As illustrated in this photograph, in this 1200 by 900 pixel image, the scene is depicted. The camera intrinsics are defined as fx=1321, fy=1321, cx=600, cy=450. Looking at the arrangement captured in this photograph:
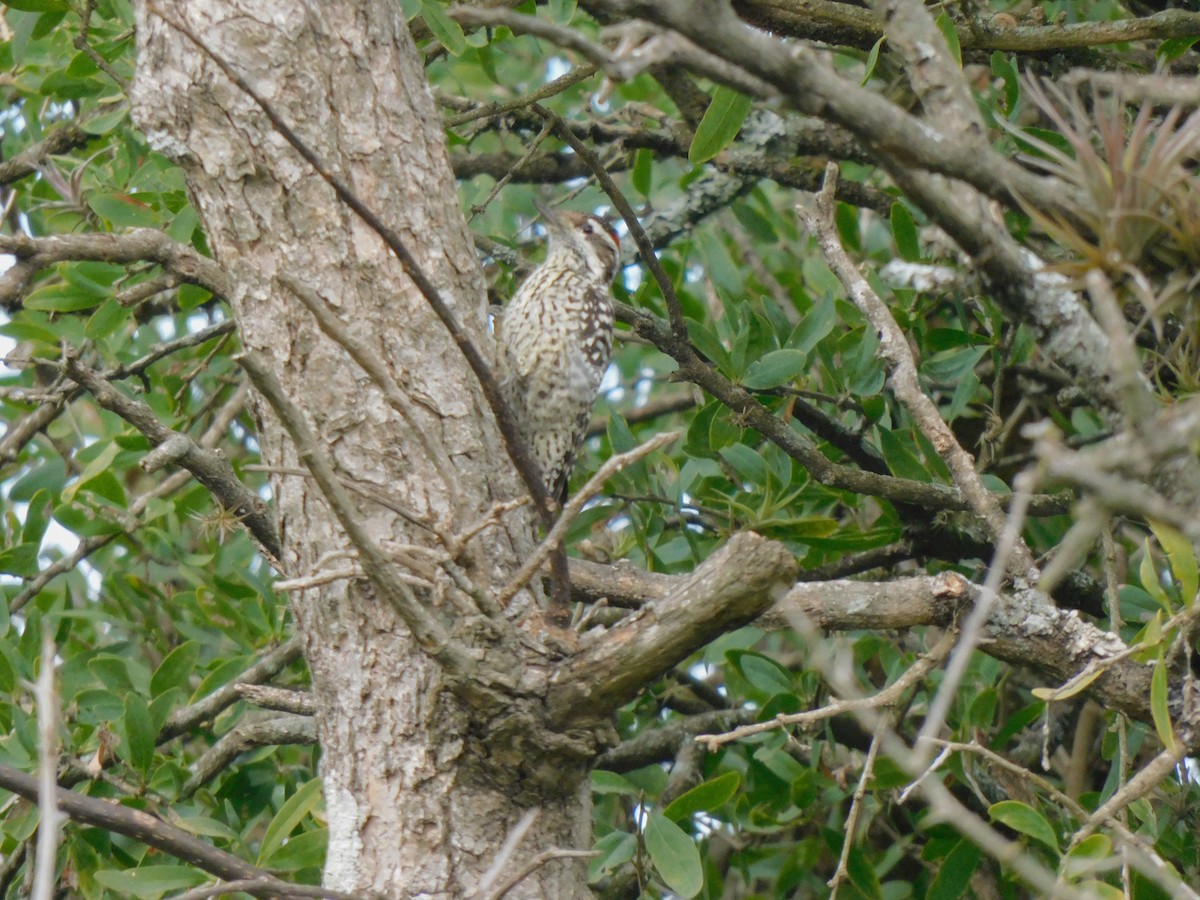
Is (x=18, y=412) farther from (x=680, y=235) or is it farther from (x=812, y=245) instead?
(x=812, y=245)

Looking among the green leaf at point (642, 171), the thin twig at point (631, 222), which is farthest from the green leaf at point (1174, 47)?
the green leaf at point (642, 171)

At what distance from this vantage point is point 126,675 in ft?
10.1

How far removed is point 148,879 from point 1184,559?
6.34 ft

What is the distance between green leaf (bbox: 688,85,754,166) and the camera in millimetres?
2723

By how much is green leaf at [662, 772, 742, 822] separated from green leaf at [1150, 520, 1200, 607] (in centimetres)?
99

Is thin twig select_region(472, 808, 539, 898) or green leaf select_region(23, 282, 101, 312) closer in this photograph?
thin twig select_region(472, 808, 539, 898)

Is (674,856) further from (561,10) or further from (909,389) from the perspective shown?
(561,10)

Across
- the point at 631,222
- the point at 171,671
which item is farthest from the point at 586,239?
the point at 171,671

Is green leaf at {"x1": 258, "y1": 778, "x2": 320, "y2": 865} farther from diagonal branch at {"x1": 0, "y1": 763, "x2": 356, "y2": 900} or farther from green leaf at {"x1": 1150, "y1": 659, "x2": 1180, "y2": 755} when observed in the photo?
green leaf at {"x1": 1150, "y1": 659, "x2": 1180, "y2": 755}

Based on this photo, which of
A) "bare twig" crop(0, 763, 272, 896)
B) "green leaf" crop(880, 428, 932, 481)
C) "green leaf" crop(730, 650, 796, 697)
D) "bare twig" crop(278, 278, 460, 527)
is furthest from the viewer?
"green leaf" crop(730, 650, 796, 697)

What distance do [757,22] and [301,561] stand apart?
172 centimetres

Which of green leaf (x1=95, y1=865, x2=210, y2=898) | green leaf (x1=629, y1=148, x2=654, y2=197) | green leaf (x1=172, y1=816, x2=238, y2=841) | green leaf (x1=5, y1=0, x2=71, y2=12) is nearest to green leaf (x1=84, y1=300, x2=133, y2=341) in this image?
green leaf (x1=5, y1=0, x2=71, y2=12)

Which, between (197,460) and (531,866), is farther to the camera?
(197,460)

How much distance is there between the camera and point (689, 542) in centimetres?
329
